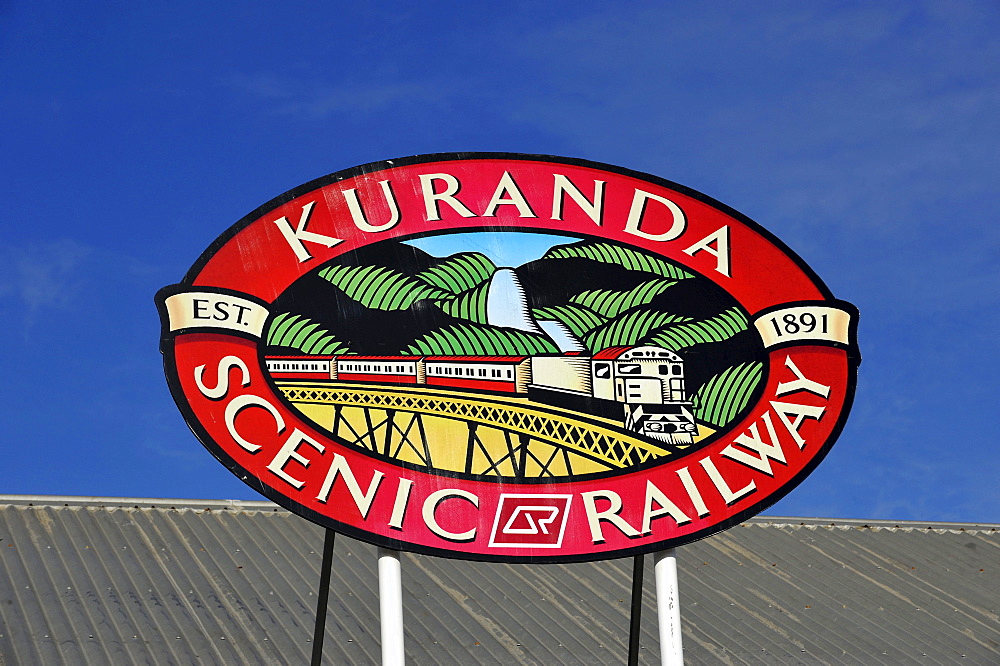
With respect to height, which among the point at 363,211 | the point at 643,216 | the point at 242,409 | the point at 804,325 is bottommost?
the point at 242,409

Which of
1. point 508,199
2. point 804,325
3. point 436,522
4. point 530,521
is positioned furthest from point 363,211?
point 804,325

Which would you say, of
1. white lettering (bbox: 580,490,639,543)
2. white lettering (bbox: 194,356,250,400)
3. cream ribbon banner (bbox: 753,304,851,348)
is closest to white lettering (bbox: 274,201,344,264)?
white lettering (bbox: 194,356,250,400)

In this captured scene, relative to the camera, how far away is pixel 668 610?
25.8ft

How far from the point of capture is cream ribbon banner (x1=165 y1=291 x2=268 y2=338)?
7.16m

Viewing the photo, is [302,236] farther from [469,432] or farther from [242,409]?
[469,432]

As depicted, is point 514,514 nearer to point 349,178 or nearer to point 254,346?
point 254,346

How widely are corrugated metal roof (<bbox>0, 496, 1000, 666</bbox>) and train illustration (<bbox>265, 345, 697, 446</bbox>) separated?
5.05 metres

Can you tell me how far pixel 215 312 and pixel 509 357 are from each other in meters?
1.87

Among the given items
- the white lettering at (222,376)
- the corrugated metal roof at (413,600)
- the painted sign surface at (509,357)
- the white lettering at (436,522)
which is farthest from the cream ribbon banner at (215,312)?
the corrugated metal roof at (413,600)

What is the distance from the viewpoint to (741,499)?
7547mm

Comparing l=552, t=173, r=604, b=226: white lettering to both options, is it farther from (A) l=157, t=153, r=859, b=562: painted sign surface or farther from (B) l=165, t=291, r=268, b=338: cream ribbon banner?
(B) l=165, t=291, r=268, b=338: cream ribbon banner

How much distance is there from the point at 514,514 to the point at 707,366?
1.70 m

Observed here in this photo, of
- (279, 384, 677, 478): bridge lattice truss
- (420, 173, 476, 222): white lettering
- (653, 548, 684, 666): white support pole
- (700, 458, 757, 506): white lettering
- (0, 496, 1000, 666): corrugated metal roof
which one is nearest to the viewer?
(279, 384, 677, 478): bridge lattice truss

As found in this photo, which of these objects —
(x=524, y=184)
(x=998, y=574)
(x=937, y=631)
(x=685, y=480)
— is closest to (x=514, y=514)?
(x=685, y=480)
